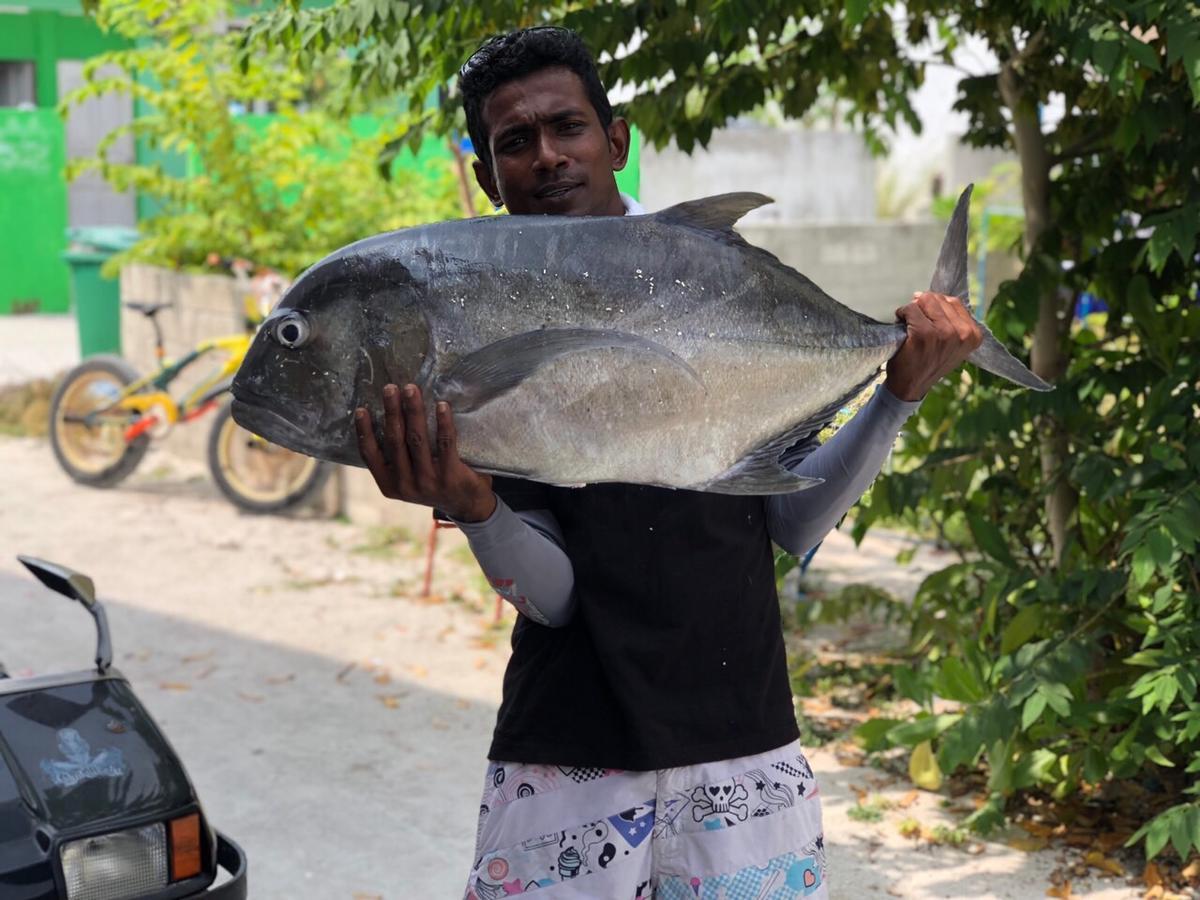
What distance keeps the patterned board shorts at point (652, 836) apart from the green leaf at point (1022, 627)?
249 cm

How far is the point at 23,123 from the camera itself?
1800cm

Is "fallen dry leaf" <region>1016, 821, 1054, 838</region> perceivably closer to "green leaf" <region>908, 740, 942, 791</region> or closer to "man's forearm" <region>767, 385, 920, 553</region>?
"green leaf" <region>908, 740, 942, 791</region>

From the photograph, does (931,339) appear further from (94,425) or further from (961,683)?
(94,425)

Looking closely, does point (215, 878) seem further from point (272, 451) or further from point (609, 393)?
point (272, 451)

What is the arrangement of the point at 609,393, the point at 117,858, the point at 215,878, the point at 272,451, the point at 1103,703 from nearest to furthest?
the point at 609,393, the point at 117,858, the point at 215,878, the point at 1103,703, the point at 272,451

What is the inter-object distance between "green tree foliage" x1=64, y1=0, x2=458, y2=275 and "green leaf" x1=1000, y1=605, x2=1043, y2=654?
19.5 feet

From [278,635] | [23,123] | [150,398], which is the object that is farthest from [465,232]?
[23,123]

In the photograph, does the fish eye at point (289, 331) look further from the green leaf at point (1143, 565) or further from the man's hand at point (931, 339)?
the green leaf at point (1143, 565)

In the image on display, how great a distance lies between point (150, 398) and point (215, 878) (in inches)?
254

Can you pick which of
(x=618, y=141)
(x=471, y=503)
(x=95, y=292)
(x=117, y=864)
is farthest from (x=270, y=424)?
(x=95, y=292)

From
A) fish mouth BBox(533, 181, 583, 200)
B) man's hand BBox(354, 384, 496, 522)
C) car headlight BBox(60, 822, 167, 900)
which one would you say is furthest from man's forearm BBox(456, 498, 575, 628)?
car headlight BBox(60, 822, 167, 900)

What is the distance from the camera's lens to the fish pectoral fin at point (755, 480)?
1.70m

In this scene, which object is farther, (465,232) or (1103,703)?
(1103,703)

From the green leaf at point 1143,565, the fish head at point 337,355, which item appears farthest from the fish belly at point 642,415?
the green leaf at point 1143,565
